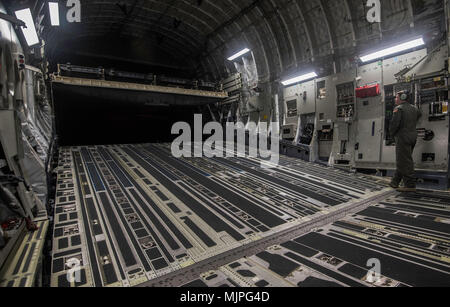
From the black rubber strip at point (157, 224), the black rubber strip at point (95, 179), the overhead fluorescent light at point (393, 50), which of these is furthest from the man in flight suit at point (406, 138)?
the black rubber strip at point (95, 179)

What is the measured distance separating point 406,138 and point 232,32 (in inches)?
369

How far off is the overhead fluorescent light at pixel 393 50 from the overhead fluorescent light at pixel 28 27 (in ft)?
28.2

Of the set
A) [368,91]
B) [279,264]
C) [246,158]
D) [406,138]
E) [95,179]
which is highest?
[368,91]

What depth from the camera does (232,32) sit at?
11078 mm

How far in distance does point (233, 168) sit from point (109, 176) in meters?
2.96

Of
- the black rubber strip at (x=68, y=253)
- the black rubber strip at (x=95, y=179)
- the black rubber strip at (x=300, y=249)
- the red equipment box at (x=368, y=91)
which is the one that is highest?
the red equipment box at (x=368, y=91)

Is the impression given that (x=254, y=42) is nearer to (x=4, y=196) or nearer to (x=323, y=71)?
(x=323, y=71)

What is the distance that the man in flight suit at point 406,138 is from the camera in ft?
14.8

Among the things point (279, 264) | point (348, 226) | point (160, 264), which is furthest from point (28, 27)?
point (348, 226)

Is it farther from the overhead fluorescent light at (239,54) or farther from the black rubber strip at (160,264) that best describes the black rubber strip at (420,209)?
the overhead fluorescent light at (239,54)

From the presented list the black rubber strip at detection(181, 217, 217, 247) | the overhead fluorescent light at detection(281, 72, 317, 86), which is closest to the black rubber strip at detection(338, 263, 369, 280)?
the black rubber strip at detection(181, 217, 217, 247)

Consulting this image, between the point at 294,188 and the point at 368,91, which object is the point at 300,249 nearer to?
the point at 294,188

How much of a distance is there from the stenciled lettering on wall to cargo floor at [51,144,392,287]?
15.6ft

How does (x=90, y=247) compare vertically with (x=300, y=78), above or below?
below
